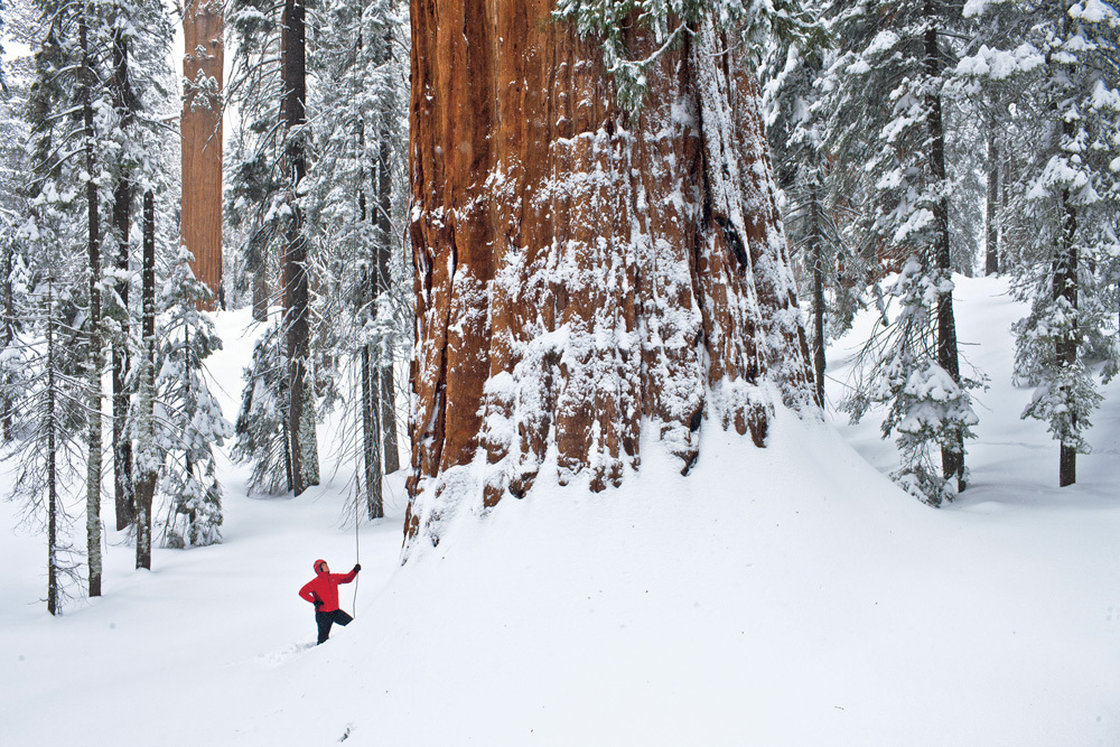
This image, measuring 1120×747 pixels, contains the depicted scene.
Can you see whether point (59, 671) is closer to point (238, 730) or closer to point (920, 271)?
point (238, 730)

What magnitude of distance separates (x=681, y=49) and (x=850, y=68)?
7.69 metres

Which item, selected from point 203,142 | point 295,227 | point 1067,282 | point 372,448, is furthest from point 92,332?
point 1067,282

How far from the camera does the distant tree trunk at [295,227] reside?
45.1 feet

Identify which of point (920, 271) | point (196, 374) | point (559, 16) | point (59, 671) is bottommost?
point (59, 671)

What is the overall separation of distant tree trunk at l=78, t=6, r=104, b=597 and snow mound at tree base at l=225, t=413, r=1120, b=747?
339 inches

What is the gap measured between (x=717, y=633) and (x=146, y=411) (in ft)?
39.7

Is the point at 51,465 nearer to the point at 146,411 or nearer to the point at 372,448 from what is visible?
the point at 146,411

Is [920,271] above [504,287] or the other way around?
above

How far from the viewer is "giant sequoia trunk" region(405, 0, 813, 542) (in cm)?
358

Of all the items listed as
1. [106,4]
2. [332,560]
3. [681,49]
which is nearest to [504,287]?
[681,49]

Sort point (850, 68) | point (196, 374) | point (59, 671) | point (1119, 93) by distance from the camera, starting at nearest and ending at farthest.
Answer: point (59, 671) → point (1119, 93) → point (850, 68) → point (196, 374)

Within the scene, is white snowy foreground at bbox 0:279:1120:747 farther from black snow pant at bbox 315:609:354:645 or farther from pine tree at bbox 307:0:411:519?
pine tree at bbox 307:0:411:519

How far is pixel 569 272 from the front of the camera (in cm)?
361

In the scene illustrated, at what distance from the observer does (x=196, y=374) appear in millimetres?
14008
